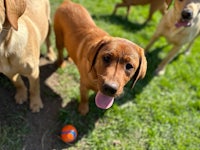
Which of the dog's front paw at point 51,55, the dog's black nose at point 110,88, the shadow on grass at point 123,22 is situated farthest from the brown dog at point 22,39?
the shadow on grass at point 123,22

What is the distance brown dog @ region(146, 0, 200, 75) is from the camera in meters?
4.65

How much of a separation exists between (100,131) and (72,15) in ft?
6.27

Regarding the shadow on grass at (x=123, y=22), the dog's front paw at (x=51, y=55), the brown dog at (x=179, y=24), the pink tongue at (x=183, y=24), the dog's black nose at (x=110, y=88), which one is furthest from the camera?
the shadow on grass at (x=123, y=22)

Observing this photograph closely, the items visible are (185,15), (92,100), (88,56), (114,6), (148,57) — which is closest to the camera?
(88,56)

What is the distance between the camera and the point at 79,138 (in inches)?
176

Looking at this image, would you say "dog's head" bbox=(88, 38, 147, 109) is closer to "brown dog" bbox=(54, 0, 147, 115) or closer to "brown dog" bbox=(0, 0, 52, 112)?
"brown dog" bbox=(54, 0, 147, 115)

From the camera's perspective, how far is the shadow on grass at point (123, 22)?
661 centimetres

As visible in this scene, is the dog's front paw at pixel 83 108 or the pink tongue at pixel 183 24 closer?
the dog's front paw at pixel 83 108

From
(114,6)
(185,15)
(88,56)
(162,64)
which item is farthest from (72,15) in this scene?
(114,6)

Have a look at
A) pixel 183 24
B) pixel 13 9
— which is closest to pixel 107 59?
pixel 13 9

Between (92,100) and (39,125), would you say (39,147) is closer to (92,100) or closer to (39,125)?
(39,125)

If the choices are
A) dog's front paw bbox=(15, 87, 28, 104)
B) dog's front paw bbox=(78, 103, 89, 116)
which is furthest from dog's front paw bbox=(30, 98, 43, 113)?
dog's front paw bbox=(78, 103, 89, 116)

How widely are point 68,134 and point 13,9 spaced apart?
2105mm

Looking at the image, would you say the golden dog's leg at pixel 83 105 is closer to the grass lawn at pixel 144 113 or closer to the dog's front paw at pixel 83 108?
the dog's front paw at pixel 83 108
